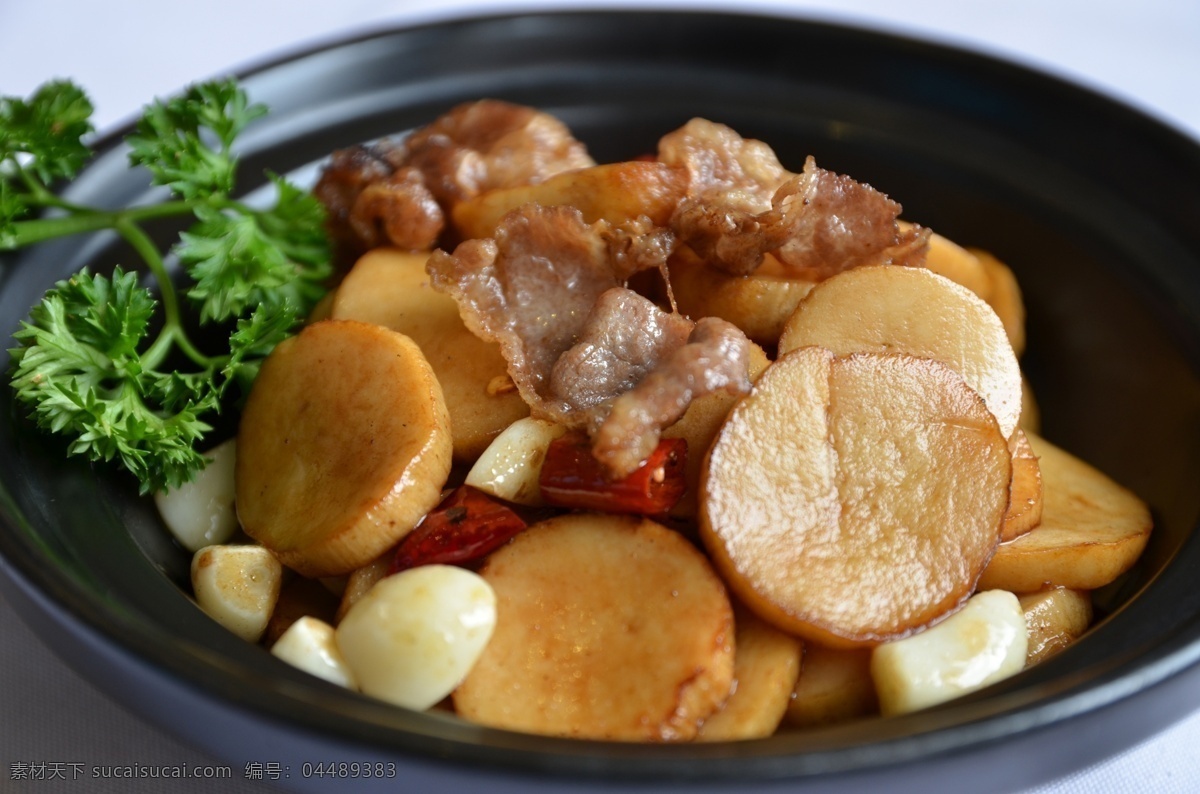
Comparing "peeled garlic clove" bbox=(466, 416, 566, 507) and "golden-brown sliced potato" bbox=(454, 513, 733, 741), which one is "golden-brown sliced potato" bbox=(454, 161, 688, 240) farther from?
"golden-brown sliced potato" bbox=(454, 513, 733, 741)

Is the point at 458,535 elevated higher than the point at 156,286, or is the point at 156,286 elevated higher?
the point at 156,286

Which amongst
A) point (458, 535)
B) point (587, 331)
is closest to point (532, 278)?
point (587, 331)

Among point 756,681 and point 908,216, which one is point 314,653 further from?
point 908,216

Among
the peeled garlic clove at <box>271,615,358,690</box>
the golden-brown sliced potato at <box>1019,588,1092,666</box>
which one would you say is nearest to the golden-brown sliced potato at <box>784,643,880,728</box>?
the golden-brown sliced potato at <box>1019,588,1092,666</box>

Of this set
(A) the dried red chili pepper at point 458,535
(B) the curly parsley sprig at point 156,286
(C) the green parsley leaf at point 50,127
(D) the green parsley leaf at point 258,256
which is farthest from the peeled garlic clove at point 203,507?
(C) the green parsley leaf at point 50,127

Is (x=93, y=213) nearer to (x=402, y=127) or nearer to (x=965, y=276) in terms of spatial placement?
(x=402, y=127)

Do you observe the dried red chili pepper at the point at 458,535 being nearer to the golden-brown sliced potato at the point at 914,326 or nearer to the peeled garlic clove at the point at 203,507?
the peeled garlic clove at the point at 203,507

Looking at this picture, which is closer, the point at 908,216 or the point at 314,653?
the point at 314,653
